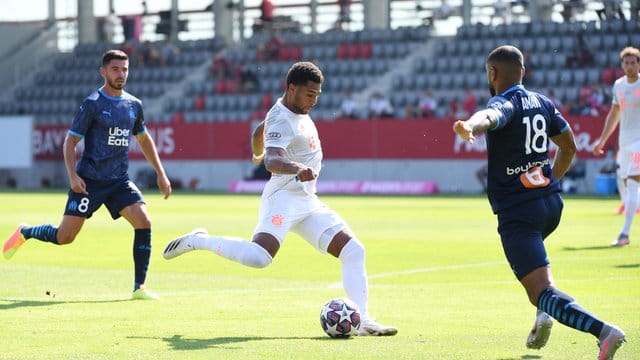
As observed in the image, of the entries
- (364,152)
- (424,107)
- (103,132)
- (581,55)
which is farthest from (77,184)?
(581,55)

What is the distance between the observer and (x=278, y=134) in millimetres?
9742

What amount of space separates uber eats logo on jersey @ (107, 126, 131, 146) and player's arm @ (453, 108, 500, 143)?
17.1 feet

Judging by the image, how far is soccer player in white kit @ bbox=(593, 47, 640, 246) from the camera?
1758cm

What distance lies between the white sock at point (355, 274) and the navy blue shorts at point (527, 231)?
1.61m

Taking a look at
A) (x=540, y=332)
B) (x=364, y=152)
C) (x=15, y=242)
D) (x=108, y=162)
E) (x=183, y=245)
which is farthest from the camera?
(x=364, y=152)

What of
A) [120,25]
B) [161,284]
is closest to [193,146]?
[120,25]

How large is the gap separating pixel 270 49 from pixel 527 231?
4248 centimetres

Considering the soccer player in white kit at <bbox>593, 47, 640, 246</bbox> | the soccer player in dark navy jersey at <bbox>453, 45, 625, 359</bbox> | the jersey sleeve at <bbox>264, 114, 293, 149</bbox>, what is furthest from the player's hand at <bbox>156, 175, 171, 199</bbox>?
the soccer player in white kit at <bbox>593, 47, 640, 246</bbox>

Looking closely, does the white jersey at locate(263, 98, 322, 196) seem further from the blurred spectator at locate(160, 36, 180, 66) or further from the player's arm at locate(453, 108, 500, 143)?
the blurred spectator at locate(160, 36, 180, 66)

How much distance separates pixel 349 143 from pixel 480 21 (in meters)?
8.69

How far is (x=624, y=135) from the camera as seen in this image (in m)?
18.1

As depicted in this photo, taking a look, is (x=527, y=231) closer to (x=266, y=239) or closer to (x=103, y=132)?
(x=266, y=239)

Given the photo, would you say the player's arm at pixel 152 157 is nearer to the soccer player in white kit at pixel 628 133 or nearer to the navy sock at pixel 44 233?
the navy sock at pixel 44 233

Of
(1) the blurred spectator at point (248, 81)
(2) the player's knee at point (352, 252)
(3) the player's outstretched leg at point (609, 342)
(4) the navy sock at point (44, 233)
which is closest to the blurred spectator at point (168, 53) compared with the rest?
(1) the blurred spectator at point (248, 81)
